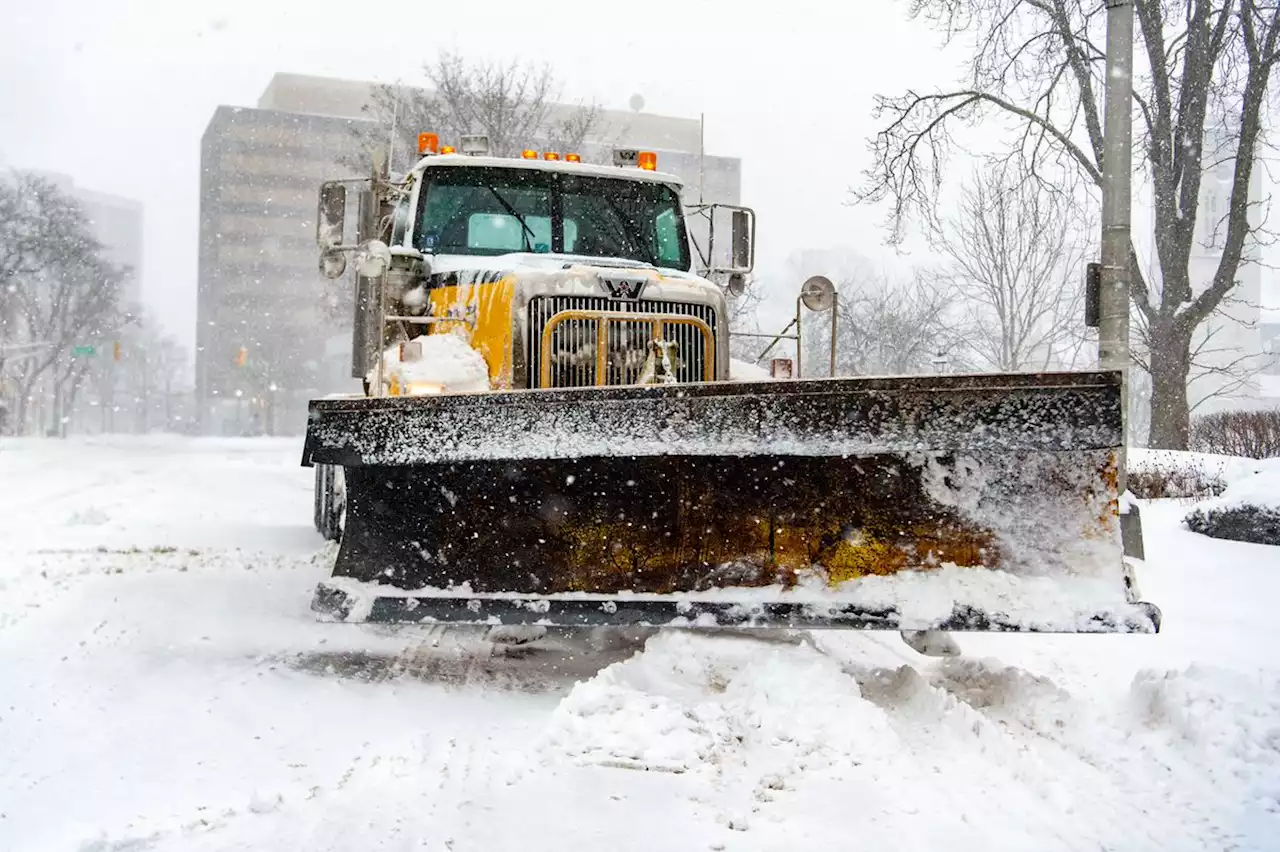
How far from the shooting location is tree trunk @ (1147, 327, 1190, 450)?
16016mm

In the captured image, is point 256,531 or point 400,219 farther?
point 256,531

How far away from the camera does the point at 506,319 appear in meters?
5.18

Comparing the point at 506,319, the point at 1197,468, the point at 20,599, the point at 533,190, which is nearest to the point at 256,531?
the point at 20,599

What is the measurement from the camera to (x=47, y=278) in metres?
42.1

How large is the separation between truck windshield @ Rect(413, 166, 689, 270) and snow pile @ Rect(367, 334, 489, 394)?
3.64ft

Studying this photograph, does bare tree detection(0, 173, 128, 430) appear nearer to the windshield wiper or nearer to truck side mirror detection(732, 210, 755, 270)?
the windshield wiper

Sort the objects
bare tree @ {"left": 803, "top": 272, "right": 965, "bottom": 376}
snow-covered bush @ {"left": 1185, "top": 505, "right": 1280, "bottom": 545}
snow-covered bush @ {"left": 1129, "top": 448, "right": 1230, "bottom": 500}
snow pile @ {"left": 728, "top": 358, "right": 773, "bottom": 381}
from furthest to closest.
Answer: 1. bare tree @ {"left": 803, "top": 272, "right": 965, "bottom": 376}
2. snow-covered bush @ {"left": 1129, "top": 448, "right": 1230, "bottom": 500}
3. snow-covered bush @ {"left": 1185, "top": 505, "right": 1280, "bottom": 545}
4. snow pile @ {"left": 728, "top": 358, "right": 773, "bottom": 381}

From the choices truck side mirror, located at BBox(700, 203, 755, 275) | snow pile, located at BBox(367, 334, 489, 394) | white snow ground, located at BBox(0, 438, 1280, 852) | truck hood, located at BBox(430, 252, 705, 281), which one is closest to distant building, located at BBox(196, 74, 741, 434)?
truck side mirror, located at BBox(700, 203, 755, 275)

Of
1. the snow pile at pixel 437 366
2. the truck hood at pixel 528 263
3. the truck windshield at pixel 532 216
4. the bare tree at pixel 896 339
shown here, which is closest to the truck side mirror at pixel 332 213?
the truck windshield at pixel 532 216

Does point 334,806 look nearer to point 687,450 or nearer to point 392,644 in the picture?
point 687,450

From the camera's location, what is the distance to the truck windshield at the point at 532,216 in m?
6.42

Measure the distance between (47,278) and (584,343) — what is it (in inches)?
1745

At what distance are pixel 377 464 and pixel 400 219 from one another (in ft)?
9.84

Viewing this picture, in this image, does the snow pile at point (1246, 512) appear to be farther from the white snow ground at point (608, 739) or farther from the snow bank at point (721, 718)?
the snow bank at point (721, 718)
